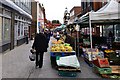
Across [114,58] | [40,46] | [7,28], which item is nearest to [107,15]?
[114,58]

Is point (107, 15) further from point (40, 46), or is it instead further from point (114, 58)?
point (40, 46)

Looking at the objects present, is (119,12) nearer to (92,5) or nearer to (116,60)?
(116,60)

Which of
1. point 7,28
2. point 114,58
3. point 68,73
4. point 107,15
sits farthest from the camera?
point 7,28

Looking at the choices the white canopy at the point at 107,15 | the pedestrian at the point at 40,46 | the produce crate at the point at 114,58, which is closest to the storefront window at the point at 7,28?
the pedestrian at the point at 40,46

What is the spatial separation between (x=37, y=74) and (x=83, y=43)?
21.3 ft

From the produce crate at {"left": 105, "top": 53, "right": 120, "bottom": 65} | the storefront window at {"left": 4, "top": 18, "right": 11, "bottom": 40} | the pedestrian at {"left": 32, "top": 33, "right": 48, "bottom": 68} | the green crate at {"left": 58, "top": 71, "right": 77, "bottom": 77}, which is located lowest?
the green crate at {"left": 58, "top": 71, "right": 77, "bottom": 77}

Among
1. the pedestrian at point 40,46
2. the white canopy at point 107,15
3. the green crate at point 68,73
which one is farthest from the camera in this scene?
the pedestrian at point 40,46

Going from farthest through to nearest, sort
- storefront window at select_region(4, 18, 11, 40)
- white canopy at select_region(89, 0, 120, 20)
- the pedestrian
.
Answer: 1. storefront window at select_region(4, 18, 11, 40)
2. the pedestrian
3. white canopy at select_region(89, 0, 120, 20)

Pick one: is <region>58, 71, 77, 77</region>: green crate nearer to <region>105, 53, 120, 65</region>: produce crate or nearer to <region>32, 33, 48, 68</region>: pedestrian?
<region>32, 33, 48, 68</region>: pedestrian

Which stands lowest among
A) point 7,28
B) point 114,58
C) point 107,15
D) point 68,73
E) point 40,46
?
point 68,73

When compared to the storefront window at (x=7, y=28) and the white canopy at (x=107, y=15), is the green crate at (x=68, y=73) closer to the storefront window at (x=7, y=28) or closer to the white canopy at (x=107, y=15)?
the white canopy at (x=107, y=15)

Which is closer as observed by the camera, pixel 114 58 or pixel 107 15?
pixel 107 15

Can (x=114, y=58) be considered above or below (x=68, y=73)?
above

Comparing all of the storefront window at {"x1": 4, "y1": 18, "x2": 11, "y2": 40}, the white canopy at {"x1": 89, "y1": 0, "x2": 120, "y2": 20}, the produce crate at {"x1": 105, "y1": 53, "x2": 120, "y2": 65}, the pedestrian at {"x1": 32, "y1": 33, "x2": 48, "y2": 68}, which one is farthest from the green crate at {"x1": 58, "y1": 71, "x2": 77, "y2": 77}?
the storefront window at {"x1": 4, "y1": 18, "x2": 11, "y2": 40}
